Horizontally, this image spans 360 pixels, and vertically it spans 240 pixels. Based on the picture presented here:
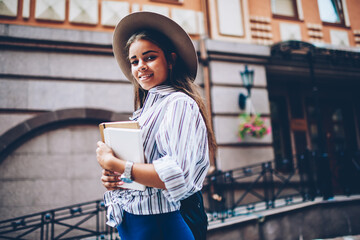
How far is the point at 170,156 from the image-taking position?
122 cm

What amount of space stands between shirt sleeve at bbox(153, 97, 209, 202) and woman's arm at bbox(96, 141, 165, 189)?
5 centimetres

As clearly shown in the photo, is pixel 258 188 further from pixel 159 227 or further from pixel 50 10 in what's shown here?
pixel 50 10

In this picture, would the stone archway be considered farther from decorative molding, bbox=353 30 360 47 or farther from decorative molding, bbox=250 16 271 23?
decorative molding, bbox=353 30 360 47

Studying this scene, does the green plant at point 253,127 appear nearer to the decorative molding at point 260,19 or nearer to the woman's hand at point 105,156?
the decorative molding at point 260,19

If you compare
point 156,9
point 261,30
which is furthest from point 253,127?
point 156,9

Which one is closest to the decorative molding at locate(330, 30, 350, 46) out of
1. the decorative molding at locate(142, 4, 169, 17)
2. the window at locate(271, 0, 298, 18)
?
the window at locate(271, 0, 298, 18)

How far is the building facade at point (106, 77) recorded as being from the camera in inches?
254

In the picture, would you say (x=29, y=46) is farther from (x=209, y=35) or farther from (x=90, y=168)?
(x=209, y=35)

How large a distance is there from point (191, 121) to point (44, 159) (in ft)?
20.6

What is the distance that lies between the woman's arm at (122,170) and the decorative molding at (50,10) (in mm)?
6974

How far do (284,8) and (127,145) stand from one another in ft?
33.5

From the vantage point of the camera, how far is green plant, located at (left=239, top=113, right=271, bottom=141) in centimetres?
761

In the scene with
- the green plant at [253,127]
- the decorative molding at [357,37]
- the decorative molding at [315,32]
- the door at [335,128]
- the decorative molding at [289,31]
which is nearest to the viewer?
the green plant at [253,127]

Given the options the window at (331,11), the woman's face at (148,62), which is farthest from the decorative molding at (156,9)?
the woman's face at (148,62)
